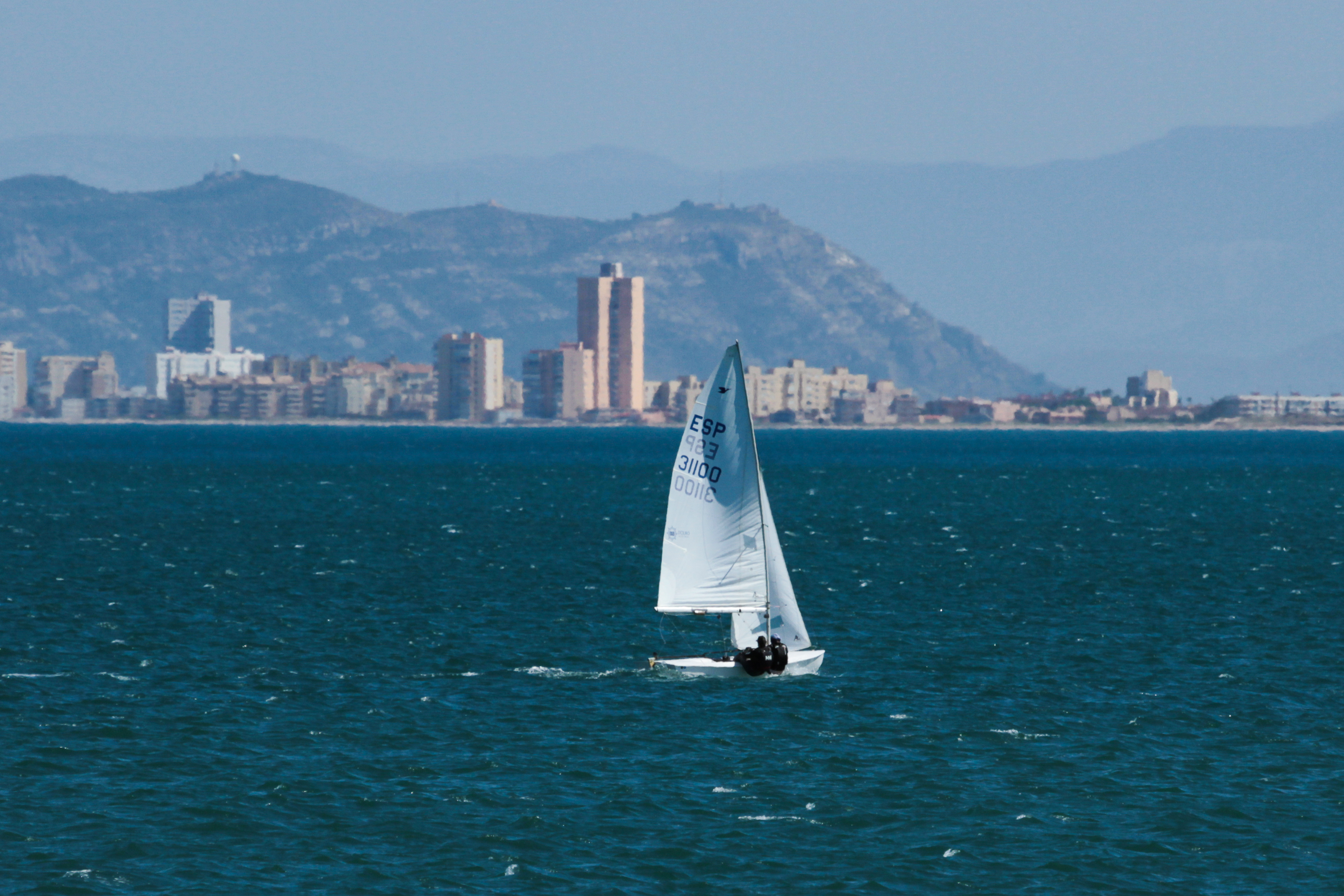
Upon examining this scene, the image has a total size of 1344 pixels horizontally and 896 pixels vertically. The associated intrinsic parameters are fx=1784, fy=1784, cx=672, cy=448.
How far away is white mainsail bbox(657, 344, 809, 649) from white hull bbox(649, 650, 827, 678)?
64.0 inches

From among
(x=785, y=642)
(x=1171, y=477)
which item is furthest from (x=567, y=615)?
(x=1171, y=477)

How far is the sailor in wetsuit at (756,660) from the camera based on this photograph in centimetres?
Answer: 5009

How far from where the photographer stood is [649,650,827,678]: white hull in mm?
51125

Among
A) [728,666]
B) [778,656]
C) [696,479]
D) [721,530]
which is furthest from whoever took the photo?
[728,666]

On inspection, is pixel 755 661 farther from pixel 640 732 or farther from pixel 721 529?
pixel 640 732

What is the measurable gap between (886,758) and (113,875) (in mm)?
17166

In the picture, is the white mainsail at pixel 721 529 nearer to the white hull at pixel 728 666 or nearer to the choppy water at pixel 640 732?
the white hull at pixel 728 666

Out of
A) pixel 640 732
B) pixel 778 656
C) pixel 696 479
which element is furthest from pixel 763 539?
pixel 640 732

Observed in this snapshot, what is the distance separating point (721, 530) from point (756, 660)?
3.91m

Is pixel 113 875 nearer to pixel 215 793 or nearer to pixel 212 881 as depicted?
pixel 212 881

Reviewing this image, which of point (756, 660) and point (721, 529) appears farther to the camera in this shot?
point (756, 660)

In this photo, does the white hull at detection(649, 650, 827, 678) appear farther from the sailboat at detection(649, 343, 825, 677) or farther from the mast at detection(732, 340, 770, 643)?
the sailboat at detection(649, 343, 825, 677)

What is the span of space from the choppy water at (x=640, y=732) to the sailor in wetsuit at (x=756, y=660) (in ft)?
2.16

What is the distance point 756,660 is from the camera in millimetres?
50188
